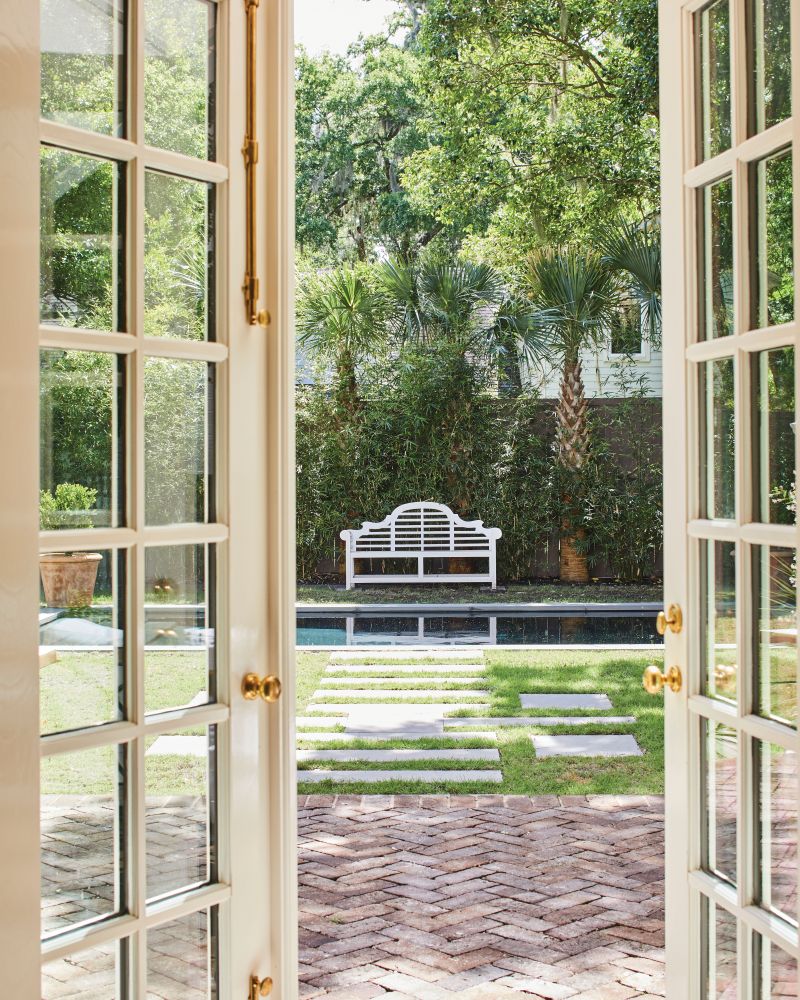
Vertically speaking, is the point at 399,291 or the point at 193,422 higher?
the point at 399,291

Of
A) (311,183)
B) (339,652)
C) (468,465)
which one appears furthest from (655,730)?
(311,183)

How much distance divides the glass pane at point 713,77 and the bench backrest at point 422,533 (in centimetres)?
959

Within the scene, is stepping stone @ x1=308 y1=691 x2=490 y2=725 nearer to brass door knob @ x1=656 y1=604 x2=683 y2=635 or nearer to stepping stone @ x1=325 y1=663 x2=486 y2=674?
stepping stone @ x1=325 y1=663 x2=486 y2=674

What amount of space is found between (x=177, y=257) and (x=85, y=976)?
1.35 meters

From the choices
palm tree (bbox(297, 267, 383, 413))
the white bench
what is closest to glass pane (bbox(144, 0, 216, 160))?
the white bench

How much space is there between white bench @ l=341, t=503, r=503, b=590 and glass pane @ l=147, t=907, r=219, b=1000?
9.47 metres

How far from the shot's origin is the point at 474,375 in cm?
1230

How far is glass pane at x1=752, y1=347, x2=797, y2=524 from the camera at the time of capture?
1880mm

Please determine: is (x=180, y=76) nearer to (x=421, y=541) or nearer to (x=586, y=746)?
(x=586, y=746)

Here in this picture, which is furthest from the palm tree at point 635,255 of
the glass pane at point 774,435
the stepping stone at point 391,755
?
the glass pane at point 774,435

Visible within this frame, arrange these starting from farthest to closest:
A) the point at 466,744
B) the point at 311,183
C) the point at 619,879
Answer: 1. the point at 311,183
2. the point at 466,744
3. the point at 619,879

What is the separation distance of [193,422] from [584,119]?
33.9 ft

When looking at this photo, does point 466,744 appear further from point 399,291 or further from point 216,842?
point 399,291

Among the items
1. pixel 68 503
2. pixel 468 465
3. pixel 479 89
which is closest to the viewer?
pixel 68 503
